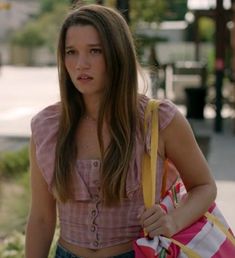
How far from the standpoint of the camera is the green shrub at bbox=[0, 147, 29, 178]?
9.27 m

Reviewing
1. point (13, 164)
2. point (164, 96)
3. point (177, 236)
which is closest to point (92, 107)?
point (177, 236)

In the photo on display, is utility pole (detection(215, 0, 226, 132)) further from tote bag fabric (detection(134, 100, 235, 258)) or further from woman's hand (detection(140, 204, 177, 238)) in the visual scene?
woman's hand (detection(140, 204, 177, 238))

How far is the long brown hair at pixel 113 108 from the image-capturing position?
7.09 feet

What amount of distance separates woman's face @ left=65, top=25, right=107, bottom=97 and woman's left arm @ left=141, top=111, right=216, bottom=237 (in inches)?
10.4

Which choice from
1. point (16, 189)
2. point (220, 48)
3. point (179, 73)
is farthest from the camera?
point (179, 73)

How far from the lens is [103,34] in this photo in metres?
2.19

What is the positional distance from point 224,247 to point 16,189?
6.04 metres

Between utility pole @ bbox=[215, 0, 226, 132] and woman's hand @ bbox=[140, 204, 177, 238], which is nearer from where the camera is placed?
woman's hand @ bbox=[140, 204, 177, 238]

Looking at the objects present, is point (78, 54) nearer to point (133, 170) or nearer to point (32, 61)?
point (133, 170)

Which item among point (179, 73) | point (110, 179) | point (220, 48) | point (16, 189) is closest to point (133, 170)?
point (110, 179)

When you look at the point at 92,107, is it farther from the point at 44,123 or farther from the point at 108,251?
the point at 108,251

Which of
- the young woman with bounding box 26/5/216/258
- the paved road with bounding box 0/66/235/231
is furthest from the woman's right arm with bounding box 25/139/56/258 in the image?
the paved road with bounding box 0/66/235/231

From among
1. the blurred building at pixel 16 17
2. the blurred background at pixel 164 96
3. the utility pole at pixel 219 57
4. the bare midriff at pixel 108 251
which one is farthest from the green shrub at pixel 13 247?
the blurred building at pixel 16 17

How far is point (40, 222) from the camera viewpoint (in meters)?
2.41
